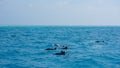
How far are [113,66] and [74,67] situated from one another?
13.2 ft

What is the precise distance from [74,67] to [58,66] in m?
1.60

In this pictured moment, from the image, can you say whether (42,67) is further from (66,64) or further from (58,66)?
(66,64)

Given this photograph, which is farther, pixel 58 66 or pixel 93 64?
pixel 93 64

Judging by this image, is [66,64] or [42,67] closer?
[42,67]

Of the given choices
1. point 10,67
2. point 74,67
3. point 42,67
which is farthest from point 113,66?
point 10,67

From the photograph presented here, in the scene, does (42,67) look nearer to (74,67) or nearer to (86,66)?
(74,67)

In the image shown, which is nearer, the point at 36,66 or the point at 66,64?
the point at 36,66

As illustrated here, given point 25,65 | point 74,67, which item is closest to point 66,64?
point 74,67

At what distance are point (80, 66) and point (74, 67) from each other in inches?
30.7

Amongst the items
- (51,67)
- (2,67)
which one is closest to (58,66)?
(51,67)

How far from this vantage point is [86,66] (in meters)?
21.0

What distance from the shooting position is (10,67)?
20.0m

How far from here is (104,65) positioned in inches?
845

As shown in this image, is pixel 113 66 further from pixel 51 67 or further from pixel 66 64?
pixel 51 67
